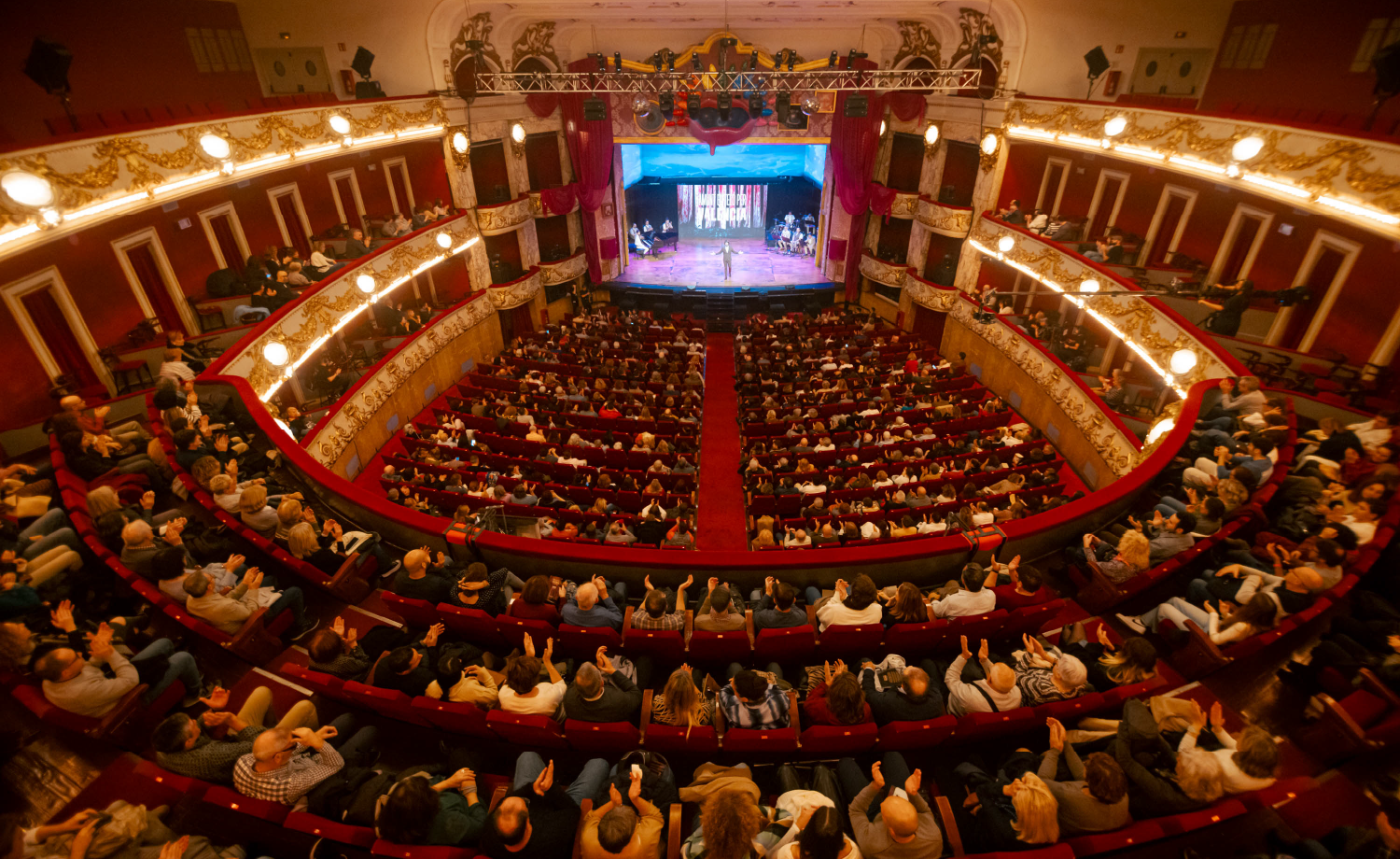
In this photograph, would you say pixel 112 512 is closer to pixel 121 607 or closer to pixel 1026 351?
pixel 121 607

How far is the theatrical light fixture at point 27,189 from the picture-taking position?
17.2 ft

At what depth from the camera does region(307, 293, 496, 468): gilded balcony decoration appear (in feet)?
31.1

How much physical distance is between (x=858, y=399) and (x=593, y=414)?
5.14m

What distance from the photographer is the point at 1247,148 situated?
7379 millimetres

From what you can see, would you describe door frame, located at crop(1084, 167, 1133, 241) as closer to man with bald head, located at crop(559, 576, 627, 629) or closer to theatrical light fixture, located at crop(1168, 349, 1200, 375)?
theatrical light fixture, located at crop(1168, 349, 1200, 375)

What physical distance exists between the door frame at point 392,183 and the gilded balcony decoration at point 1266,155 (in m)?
14.3

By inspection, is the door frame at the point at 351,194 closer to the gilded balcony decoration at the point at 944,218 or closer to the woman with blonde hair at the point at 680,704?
the woman with blonde hair at the point at 680,704

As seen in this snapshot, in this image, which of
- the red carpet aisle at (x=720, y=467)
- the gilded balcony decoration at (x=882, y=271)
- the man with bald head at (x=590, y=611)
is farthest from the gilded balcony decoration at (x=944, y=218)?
the man with bald head at (x=590, y=611)

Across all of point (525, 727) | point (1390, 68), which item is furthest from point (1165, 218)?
point (525, 727)

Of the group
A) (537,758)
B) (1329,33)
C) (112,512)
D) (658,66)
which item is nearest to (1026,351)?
(1329,33)

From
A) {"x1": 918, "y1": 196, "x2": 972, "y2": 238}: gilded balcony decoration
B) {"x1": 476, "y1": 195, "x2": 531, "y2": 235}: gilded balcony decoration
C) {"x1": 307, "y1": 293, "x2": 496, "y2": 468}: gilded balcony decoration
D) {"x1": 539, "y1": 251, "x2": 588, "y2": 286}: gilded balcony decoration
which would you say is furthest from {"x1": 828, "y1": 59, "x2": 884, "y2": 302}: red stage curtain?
{"x1": 307, "y1": 293, "x2": 496, "y2": 468}: gilded balcony decoration

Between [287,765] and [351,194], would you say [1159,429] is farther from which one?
[351,194]

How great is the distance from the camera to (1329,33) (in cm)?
881

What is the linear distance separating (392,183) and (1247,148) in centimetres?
1557
